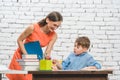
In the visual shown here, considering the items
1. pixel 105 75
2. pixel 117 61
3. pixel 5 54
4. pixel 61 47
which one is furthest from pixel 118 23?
pixel 105 75

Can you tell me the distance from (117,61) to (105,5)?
2.55 ft

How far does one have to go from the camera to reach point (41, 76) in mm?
2170

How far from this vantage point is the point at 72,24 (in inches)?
176

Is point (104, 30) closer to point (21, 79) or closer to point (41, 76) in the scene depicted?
point (21, 79)

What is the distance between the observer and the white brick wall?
174 inches

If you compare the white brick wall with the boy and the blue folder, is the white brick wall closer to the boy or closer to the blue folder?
the boy

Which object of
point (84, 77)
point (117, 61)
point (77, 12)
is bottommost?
point (117, 61)

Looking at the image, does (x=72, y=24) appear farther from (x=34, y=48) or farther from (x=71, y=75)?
(x=71, y=75)

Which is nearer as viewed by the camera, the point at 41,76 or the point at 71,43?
the point at 41,76

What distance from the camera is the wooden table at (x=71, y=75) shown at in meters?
2.16

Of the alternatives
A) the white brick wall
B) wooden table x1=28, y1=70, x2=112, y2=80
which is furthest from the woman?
the white brick wall

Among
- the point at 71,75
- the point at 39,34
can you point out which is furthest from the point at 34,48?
the point at 71,75

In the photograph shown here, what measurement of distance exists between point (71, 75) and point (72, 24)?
7.62 ft

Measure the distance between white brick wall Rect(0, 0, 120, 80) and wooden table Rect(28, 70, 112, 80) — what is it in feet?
7.30
